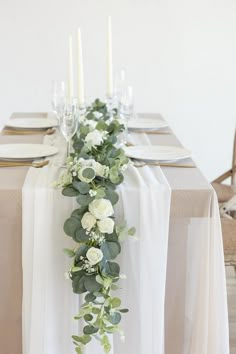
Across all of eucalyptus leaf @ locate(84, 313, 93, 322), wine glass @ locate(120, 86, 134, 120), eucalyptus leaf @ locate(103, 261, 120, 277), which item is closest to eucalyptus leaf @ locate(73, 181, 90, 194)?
eucalyptus leaf @ locate(103, 261, 120, 277)

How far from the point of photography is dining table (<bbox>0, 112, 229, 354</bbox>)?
168 cm

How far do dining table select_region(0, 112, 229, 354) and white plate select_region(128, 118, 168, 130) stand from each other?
0.94 meters

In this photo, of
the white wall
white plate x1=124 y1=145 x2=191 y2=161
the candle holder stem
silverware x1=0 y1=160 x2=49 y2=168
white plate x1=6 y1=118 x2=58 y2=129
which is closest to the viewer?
silverware x1=0 y1=160 x2=49 y2=168

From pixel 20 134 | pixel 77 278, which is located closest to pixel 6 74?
pixel 20 134

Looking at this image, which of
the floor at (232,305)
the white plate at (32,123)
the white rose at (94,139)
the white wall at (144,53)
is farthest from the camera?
the white wall at (144,53)

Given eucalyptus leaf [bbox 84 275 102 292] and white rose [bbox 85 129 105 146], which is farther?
white rose [bbox 85 129 105 146]

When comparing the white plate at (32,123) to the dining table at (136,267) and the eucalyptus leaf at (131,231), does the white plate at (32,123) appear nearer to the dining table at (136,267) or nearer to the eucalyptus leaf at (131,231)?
the dining table at (136,267)

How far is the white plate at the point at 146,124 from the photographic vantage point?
9.07 ft

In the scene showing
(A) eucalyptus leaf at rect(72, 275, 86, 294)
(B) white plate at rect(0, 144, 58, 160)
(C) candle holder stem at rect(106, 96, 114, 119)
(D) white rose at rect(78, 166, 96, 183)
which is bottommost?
(A) eucalyptus leaf at rect(72, 275, 86, 294)

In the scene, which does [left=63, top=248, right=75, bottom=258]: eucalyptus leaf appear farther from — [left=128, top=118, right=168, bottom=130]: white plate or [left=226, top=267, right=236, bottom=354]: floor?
[left=128, top=118, right=168, bottom=130]: white plate

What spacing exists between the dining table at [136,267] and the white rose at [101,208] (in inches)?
3.8

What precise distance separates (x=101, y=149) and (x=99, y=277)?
42cm

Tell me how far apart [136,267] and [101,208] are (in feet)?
0.80

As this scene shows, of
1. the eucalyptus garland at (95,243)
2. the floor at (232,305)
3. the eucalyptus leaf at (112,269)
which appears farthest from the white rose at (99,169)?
the floor at (232,305)
